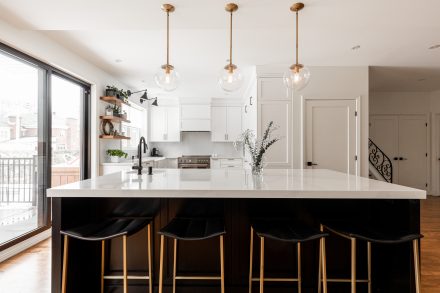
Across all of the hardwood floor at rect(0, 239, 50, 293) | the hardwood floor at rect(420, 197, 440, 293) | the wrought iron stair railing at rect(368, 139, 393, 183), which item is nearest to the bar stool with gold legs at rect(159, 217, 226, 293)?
the hardwood floor at rect(0, 239, 50, 293)

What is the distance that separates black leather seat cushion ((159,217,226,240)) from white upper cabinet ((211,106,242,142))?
192 inches

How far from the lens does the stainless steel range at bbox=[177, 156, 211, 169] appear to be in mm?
6551

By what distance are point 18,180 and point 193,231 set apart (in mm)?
2617

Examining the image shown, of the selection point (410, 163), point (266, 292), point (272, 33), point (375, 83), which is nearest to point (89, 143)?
point (272, 33)

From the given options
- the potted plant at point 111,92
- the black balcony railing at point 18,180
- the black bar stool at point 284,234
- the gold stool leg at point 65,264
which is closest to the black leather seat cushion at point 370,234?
the black bar stool at point 284,234

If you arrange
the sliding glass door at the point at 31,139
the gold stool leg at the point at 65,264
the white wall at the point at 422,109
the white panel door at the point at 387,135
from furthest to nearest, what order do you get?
the white panel door at the point at 387,135
the white wall at the point at 422,109
the sliding glass door at the point at 31,139
the gold stool leg at the point at 65,264

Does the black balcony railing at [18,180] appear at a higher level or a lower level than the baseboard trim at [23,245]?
higher

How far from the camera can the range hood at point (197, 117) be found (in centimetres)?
652

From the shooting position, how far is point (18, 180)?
2.96 metres

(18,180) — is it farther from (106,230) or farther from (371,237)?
(371,237)

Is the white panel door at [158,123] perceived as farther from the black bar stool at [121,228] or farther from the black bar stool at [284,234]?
the black bar stool at [284,234]

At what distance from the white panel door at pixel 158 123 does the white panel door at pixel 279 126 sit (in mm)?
3258

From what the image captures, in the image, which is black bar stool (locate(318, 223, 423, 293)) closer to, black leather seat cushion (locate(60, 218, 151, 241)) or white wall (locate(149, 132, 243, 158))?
black leather seat cushion (locate(60, 218, 151, 241))

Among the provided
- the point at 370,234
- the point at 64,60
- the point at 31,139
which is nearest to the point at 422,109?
the point at 370,234
